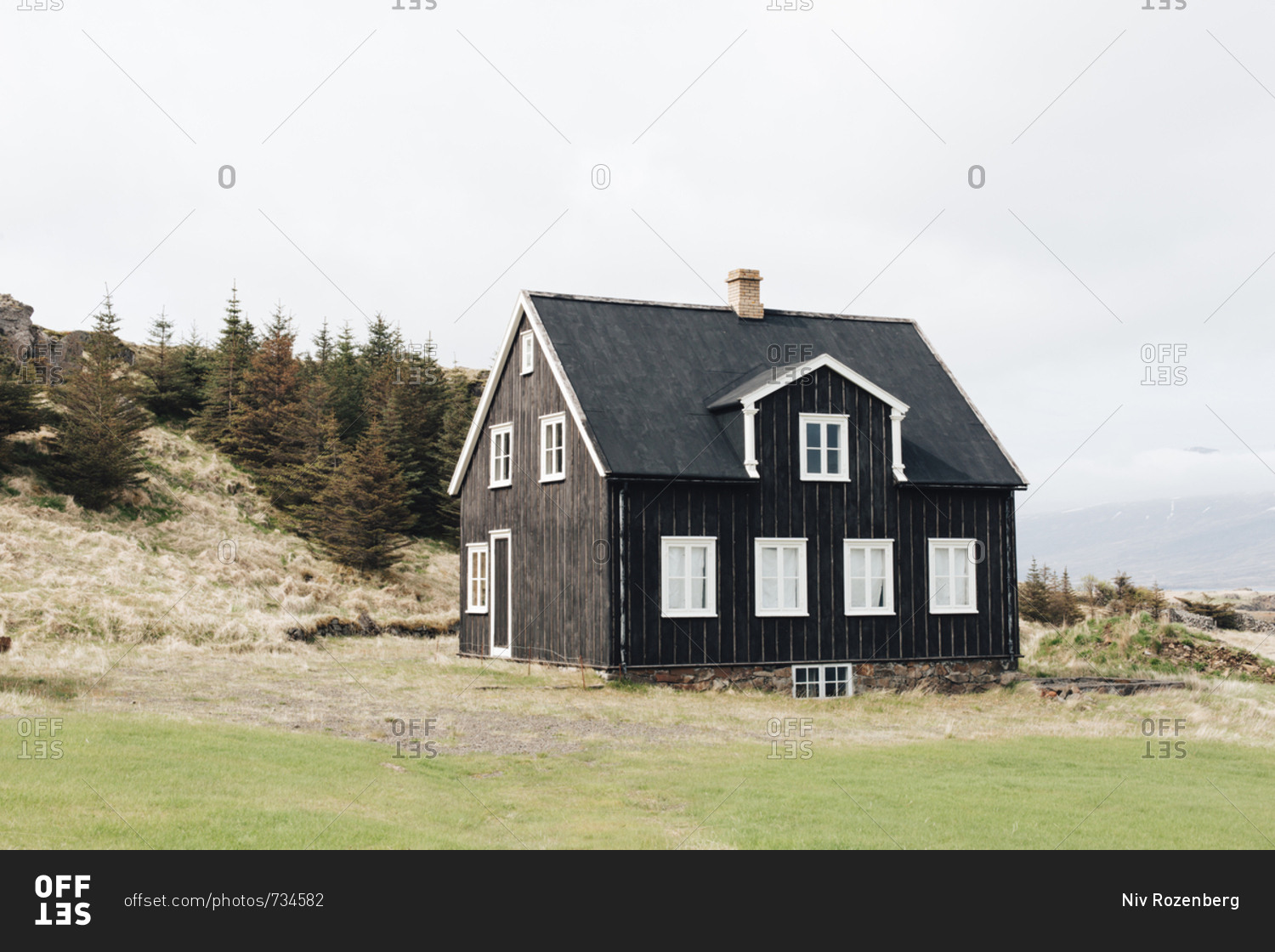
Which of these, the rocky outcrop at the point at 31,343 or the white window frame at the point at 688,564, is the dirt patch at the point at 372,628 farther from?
the rocky outcrop at the point at 31,343

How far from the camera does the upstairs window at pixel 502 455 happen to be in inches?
1181

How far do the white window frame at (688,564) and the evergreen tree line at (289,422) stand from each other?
23.5m

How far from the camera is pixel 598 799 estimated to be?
510 inches

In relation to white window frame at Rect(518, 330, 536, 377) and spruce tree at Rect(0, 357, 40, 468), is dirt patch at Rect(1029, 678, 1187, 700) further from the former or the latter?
spruce tree at Rect(0, 357, 40, 468)

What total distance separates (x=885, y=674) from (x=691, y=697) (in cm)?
591

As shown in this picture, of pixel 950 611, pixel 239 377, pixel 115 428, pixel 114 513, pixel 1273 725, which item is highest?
pixel 239 377

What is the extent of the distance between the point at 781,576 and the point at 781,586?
8.3 inches

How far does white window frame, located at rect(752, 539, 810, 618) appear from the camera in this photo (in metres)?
26.5

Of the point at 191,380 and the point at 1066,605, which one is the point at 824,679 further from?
the point at 191,380

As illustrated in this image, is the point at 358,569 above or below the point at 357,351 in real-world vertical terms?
below

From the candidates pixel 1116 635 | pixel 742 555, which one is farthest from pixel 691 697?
pixel 1116 635

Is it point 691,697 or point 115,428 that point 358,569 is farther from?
point 691,697

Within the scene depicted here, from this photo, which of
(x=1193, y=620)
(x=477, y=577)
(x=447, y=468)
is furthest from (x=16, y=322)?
(x=1193, y=620)

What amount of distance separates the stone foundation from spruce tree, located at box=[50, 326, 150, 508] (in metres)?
27.6
